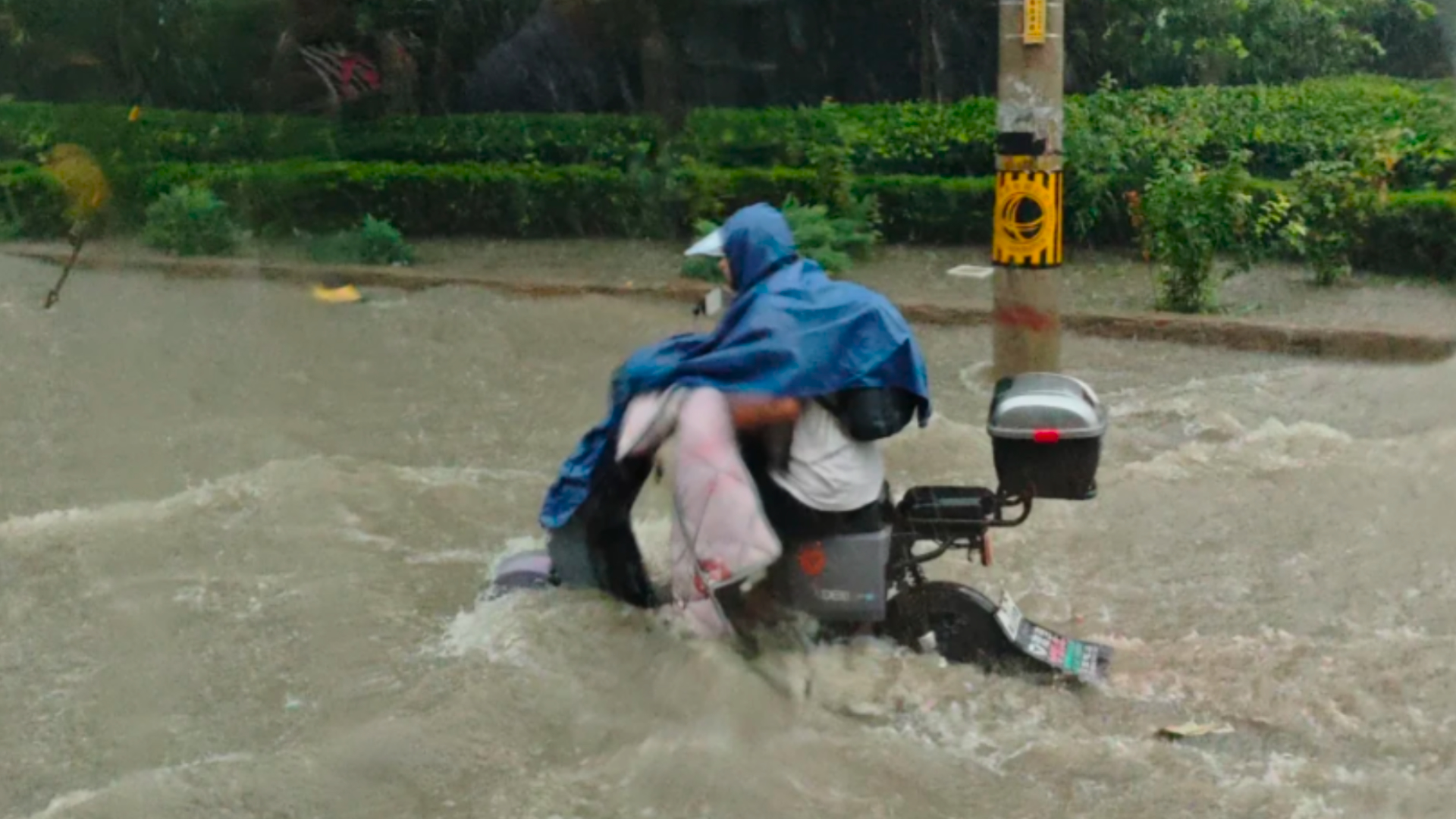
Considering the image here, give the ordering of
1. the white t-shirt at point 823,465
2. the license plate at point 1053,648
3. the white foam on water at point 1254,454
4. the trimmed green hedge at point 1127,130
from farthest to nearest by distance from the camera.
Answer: the trimmed green hedge at point 1127,130
the white foam on water at point 1254,454
the license plate at point 1053,648
the white t-shirt at point 823,465

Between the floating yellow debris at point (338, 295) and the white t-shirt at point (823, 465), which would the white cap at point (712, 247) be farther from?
the floating yellow debris at point (338, 295)

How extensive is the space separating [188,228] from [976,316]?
6.13 meters

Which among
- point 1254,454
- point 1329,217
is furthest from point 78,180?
point 1254,454

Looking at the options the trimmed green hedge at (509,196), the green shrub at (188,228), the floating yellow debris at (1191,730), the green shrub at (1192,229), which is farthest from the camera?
the trimmed green hedge at (509,196)

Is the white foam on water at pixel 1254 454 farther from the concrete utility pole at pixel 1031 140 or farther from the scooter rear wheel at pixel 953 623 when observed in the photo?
the scooter rear wheel at pixel 953 623

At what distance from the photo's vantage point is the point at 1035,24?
8055mm

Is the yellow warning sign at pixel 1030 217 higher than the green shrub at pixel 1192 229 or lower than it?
higher

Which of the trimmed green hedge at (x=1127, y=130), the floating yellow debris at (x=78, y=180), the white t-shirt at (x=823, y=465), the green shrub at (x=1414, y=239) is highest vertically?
the white t-shirt at (x=823, y=465)

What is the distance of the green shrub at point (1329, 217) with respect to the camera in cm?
1196

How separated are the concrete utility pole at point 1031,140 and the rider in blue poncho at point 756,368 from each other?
3.47 metres

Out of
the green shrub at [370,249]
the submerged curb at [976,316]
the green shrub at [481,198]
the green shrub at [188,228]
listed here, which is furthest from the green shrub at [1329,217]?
the green shrub at [188,228]

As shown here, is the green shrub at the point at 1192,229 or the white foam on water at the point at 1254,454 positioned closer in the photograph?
the white foam on water at the point at 1254,454

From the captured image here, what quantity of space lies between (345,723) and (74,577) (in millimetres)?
2034

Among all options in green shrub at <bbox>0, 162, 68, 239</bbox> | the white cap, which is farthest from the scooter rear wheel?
green shrub at <bbox>0, 162, 68, 239</bbox>
